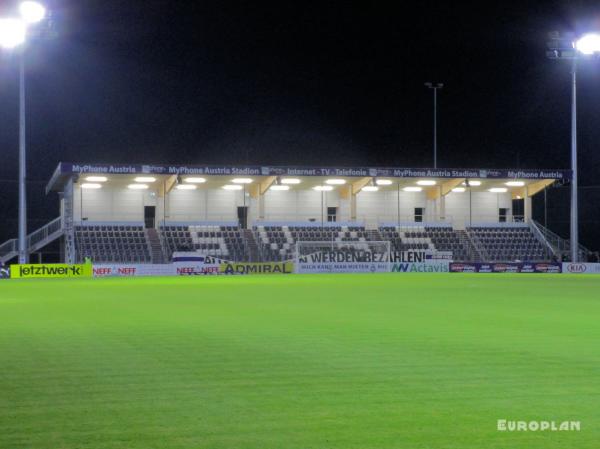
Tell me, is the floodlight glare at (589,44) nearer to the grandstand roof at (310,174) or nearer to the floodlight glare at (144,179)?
the grandstand roof at (310,174)

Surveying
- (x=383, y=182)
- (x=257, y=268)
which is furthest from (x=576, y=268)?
(x=257, y=268)

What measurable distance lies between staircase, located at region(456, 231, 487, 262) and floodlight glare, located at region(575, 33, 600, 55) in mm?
17764

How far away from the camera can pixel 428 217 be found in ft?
211

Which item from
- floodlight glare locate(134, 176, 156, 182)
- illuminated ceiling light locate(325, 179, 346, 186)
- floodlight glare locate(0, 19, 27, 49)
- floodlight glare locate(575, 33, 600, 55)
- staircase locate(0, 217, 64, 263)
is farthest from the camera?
illuminated ceiling light locate(325, 179, 346, 186)

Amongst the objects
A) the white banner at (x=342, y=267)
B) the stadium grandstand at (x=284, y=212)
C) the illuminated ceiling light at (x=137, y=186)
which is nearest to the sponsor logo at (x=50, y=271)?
the stadium grandstand at (x=284, y=212)

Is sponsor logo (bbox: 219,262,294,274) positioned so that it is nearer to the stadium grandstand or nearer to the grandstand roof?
the stadium grandstand

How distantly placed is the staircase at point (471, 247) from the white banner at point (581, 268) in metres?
6.88

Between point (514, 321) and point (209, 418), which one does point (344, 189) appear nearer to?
point (514, 321)

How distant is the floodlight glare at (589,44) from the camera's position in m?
44.6

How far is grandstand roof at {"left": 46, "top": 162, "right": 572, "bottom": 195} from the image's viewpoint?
53.2 m

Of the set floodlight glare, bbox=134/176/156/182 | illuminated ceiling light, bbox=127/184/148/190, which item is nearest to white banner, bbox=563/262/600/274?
floodlight glare, bbox=134/176/156/182

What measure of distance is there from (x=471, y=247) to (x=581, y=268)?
9.27 metres

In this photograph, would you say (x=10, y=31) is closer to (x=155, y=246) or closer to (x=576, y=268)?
(x=155, y=246)

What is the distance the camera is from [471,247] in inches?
2317
